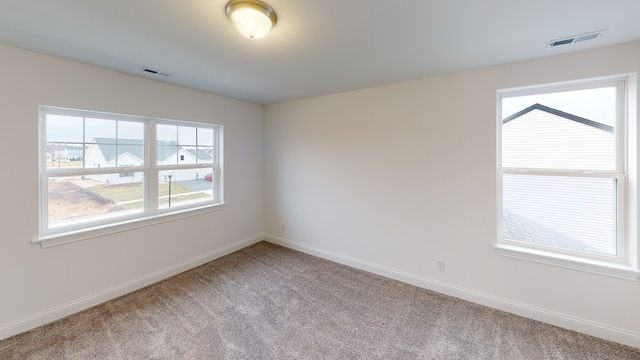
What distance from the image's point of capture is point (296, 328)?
6.97 feet

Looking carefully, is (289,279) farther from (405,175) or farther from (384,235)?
(405,175)

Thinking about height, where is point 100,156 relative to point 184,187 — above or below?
above

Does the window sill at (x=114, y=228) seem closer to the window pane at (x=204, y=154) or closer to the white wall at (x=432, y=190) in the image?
the window pane at (x=204, y=154)

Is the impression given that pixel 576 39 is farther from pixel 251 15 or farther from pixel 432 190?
pixel 251 15

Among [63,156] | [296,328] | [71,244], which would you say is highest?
[63,156]

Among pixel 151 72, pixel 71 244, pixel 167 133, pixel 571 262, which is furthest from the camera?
pixel 167 133

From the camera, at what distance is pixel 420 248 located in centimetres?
282

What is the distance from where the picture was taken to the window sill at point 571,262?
1935mm

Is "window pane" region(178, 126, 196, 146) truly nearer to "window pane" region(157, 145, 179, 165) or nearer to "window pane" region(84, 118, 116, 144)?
"window pane" region(157, 145, 179, 165)

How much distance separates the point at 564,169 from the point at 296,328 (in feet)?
9.19

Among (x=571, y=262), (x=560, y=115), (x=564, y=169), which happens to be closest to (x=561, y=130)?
(x=560, y=115)

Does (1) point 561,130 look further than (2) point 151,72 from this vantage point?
No

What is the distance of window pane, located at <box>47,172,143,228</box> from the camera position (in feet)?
7.63

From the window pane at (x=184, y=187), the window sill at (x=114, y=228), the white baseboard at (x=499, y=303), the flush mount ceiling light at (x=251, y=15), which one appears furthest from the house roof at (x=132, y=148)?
the white baseboard at (x=499, y=303)
